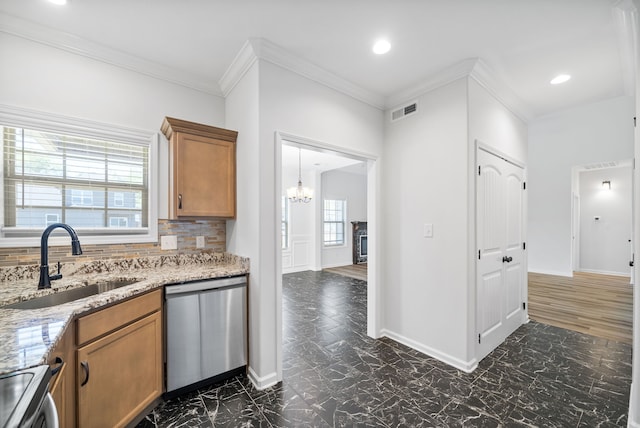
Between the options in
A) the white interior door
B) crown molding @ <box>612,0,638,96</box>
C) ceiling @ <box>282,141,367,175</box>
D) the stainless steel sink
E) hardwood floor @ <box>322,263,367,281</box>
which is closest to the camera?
the stainless steel sink

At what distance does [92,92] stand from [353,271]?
628 centimetres

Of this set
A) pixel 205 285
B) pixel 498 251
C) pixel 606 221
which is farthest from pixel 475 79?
pixel 606 221

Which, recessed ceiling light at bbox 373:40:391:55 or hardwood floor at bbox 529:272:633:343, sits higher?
recessed ceiling light at bbox 373:40:391:55

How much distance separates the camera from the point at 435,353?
8.87 ft

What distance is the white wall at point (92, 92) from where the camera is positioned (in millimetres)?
2045

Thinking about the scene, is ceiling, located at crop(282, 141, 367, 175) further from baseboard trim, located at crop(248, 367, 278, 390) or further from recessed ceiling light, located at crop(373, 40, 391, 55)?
baseboard trim, located at crop(248, 367, 278, 390)

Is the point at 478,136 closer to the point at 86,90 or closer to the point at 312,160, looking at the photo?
the point at 86,90

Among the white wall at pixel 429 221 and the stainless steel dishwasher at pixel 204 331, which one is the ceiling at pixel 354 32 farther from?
the stainless steel dishwasher at pixel 204 331

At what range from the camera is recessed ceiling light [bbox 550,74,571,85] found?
2.86m

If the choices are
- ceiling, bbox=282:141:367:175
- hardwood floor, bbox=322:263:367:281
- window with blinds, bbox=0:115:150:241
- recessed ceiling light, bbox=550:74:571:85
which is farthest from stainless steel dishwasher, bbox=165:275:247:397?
hardwood floor, bbox=322:263:367:281

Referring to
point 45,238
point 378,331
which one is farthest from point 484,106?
point 45,238

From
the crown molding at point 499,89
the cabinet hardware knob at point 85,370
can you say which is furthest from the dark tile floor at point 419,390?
the crown molding at point 499,89

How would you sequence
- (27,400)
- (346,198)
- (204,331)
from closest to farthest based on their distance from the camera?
(27,400) → (204,331) → (346,198)

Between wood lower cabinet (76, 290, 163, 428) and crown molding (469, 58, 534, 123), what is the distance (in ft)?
11.2
